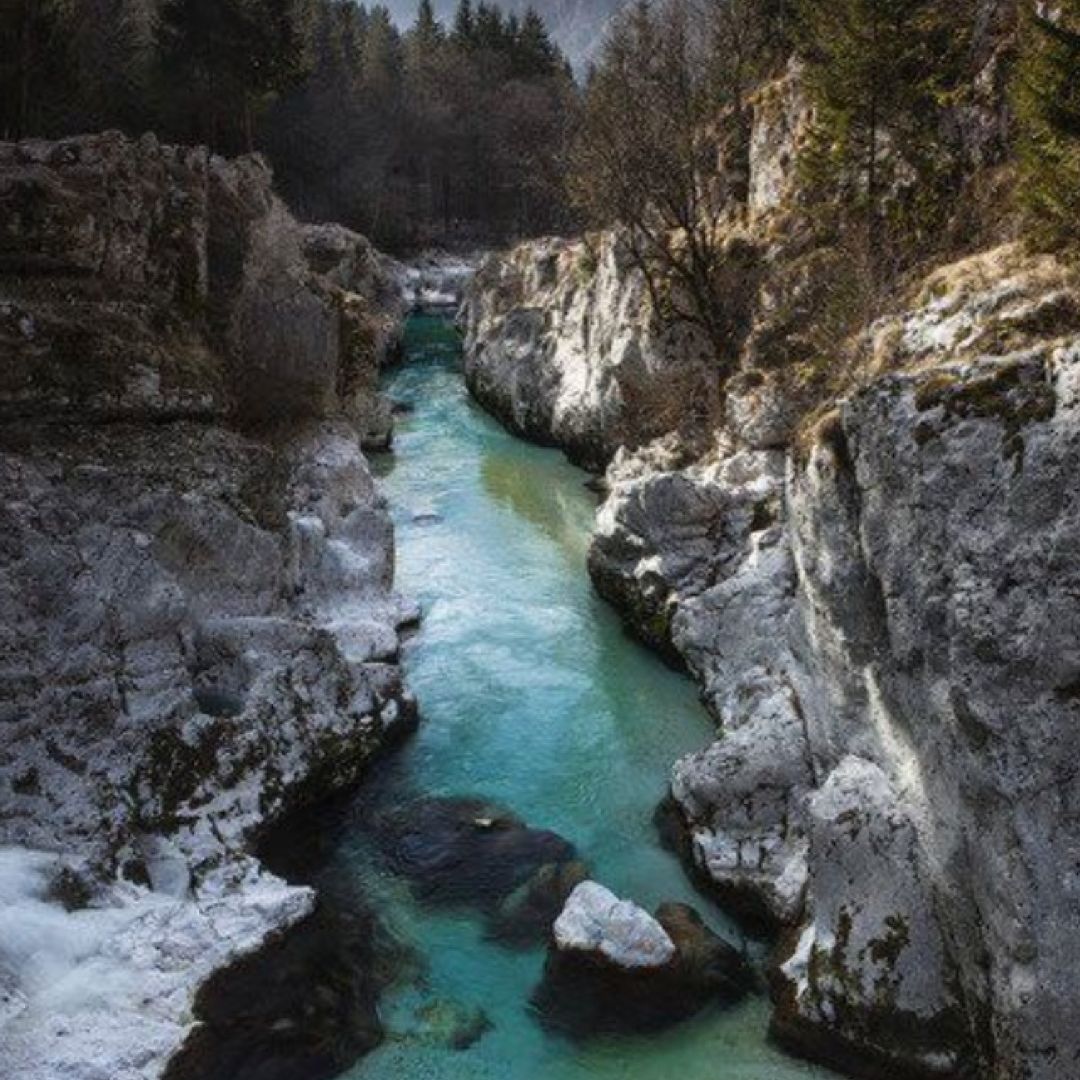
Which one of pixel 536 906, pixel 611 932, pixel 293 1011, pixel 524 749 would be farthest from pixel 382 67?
pixel 293 1011

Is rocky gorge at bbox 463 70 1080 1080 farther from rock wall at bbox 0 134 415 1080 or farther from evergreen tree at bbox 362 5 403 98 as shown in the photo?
evergreen tree at bbox 362 5 403 98

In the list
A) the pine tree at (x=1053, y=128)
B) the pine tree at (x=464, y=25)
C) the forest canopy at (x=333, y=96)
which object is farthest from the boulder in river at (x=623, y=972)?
the pine tree at (x=464, y=25)

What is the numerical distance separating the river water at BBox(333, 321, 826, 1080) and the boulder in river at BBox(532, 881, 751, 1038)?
0.70 feet

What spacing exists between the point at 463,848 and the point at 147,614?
5.66m

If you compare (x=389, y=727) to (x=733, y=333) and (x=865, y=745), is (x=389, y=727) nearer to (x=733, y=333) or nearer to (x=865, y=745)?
(x=865, y=745)

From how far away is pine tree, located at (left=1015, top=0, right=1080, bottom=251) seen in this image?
13.5 meters

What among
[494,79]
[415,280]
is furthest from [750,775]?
[494,79]

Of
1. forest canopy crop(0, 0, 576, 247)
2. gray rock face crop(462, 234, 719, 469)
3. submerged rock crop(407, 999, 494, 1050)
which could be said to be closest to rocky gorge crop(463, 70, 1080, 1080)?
submerged rock crop(407, 999, 494, 1050)

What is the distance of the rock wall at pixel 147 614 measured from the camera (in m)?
11.8

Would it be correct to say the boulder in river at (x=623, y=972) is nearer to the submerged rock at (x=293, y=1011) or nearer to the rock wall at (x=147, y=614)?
the submerged rock at (x=293, y=1011)

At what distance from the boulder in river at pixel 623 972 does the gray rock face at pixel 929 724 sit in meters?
0.87

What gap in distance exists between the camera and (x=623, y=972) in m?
11.9

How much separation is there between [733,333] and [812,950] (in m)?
19.0

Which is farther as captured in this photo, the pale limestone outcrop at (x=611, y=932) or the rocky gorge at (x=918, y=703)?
the pale limestone outcrop at (x=611, y=932)
